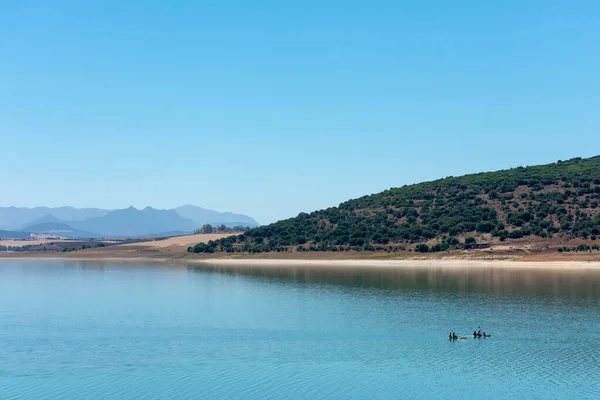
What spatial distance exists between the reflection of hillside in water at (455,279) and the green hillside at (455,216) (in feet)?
68.6

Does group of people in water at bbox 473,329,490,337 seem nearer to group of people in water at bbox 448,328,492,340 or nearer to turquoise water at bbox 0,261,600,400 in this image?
group of people in water at bbox 448,328,492,340

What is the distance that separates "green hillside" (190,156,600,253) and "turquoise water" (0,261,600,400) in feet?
152

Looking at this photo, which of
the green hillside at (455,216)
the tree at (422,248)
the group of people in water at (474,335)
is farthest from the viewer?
the green hillside at (455,216)

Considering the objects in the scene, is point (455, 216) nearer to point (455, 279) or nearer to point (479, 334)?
point (455, 279)

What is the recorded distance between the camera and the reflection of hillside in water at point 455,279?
77250 mm

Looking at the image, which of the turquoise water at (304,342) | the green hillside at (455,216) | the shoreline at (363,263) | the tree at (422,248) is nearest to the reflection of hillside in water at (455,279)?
the turquoise water at (304,342)

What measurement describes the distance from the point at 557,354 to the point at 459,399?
1266 cm

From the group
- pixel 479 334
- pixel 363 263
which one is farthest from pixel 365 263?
pixel 479 334

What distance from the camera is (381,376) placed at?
38.9 meters

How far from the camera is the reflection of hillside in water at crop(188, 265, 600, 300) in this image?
77250mm

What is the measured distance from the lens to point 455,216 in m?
142

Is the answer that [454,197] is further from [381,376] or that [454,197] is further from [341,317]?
[381,376]

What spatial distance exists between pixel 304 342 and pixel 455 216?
99.5m

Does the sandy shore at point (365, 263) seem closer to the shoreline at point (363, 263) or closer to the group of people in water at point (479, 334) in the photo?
the shoreline at point (363, 263)
